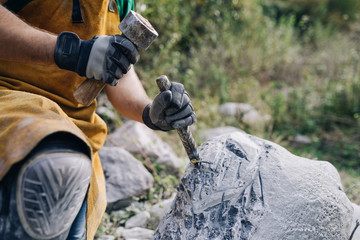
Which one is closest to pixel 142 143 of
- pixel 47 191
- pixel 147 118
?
pixel 147 118

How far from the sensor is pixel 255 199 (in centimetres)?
155

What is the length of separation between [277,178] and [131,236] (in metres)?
1.19

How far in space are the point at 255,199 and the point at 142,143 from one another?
1830 mm

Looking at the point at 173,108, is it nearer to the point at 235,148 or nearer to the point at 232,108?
the point at 235,148

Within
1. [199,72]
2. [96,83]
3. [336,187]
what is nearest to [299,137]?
[199,72]

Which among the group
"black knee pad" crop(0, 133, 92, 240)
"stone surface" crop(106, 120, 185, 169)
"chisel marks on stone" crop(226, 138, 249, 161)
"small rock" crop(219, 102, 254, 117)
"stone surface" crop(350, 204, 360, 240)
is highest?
"black knee pad" crop(0, 133, 92, 240)

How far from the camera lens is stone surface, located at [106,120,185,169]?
3.14 m

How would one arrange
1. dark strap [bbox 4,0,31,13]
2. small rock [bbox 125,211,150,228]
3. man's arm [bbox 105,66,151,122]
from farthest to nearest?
1. small rock [bbox 125,211,150,228]
2. man's arm [bbox 105,66,151,122]
3. dark strap [bbox 4,0,31,13]

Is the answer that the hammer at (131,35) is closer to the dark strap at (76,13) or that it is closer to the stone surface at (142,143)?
the dark strap at (76,13)

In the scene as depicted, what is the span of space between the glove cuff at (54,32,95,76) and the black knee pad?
16.1 inches

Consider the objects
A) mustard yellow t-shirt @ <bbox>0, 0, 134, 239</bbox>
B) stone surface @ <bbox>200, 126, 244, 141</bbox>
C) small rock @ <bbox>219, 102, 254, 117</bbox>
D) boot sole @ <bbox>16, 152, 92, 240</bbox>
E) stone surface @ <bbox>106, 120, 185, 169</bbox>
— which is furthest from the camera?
small rock @ <bbox>219, 102, 254, 117</bbox>

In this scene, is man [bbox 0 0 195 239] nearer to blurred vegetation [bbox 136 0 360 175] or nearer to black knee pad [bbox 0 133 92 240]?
black knee pad [bbox 0 133 92 240]

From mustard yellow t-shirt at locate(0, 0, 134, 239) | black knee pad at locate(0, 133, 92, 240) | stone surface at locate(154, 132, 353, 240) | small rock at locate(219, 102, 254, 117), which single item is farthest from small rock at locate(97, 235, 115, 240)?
small rock at locate(219, 102, 254, 117)

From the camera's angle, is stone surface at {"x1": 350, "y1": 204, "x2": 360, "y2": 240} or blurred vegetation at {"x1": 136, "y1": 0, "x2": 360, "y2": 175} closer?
stone surface at {"x1": 350, "y1": 204, "x2": 360, "y2": 240}
